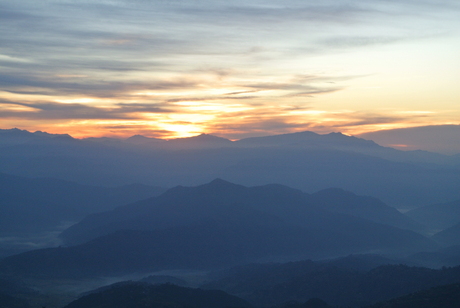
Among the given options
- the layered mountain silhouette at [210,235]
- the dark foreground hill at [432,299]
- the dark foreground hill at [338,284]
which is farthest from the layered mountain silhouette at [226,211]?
the dark foreground hill at [432,299]

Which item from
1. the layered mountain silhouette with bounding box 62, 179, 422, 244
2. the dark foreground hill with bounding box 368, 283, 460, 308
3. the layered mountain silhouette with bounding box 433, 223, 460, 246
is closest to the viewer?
the dark foreground hill with bounding box 368, 283, 460, 308

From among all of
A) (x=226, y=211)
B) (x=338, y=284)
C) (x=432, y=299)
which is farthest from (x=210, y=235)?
(x=432, y=299)

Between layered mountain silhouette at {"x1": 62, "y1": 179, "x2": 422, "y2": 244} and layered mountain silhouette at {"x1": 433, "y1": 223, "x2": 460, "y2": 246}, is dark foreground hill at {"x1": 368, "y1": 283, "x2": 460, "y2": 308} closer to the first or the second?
layered mountain silhouette at {"x1": 62, "y1": 179, "x2": 422, "y2": 244}

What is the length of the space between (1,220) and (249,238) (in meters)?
111

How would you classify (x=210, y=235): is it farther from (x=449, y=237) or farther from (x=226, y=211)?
(x=449, y=237)

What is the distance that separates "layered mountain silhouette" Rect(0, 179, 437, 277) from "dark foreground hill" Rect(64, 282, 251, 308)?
4146 cm

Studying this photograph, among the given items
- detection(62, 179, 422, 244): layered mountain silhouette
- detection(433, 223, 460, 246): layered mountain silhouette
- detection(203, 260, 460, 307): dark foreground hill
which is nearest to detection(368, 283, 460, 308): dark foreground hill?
detection(203, 260, 460, 307): dark foreground hill

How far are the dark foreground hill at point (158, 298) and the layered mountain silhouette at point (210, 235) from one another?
136 ft

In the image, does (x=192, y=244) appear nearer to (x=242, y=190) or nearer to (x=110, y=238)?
(x=110, y=238)

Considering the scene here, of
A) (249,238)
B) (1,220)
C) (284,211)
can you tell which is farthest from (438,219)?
(1,220)

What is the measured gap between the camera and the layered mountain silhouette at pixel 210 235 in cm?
10500

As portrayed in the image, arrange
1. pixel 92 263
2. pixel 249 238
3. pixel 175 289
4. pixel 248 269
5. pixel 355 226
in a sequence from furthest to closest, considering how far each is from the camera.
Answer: pixel 355 226, pixel 249 238, pixel 92 263, pixel 248 269, pixel 175 289

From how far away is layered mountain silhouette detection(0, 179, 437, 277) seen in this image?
4134 inches

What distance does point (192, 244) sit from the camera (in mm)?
119312
